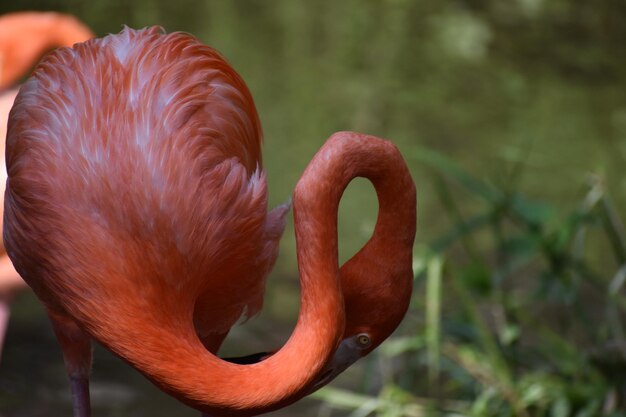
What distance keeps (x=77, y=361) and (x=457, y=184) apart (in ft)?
10.1

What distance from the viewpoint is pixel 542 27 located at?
7.20 m

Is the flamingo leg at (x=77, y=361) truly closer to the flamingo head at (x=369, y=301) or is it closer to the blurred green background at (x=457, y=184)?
the flamingo head at (x=369, y=301)

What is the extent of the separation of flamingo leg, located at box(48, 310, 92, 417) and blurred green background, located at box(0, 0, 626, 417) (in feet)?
3.20

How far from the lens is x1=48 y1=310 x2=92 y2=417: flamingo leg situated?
8.38 feet

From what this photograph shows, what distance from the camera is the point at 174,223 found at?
2135mm

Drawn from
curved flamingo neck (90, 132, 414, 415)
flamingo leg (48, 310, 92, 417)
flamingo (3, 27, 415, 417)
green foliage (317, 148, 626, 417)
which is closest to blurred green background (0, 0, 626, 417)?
green foliage (317, 148, 626, 417)

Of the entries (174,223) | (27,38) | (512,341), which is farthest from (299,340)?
(27,38)

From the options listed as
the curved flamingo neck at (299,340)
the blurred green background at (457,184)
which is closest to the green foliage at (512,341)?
the blurred green background at (457,184)

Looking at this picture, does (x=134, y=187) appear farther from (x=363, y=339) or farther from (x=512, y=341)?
(x=512, y=341)

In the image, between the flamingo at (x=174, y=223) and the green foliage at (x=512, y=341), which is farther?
the green foliage at (x=512, y=341)

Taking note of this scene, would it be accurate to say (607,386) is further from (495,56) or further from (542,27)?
(542,27)

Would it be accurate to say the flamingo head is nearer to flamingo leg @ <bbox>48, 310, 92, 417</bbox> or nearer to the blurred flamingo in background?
flamingo leg @ <bbox>48, 310, 92, 417</bbox>

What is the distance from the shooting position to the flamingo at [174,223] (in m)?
2.03

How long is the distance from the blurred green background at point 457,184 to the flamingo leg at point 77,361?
3.20ft
